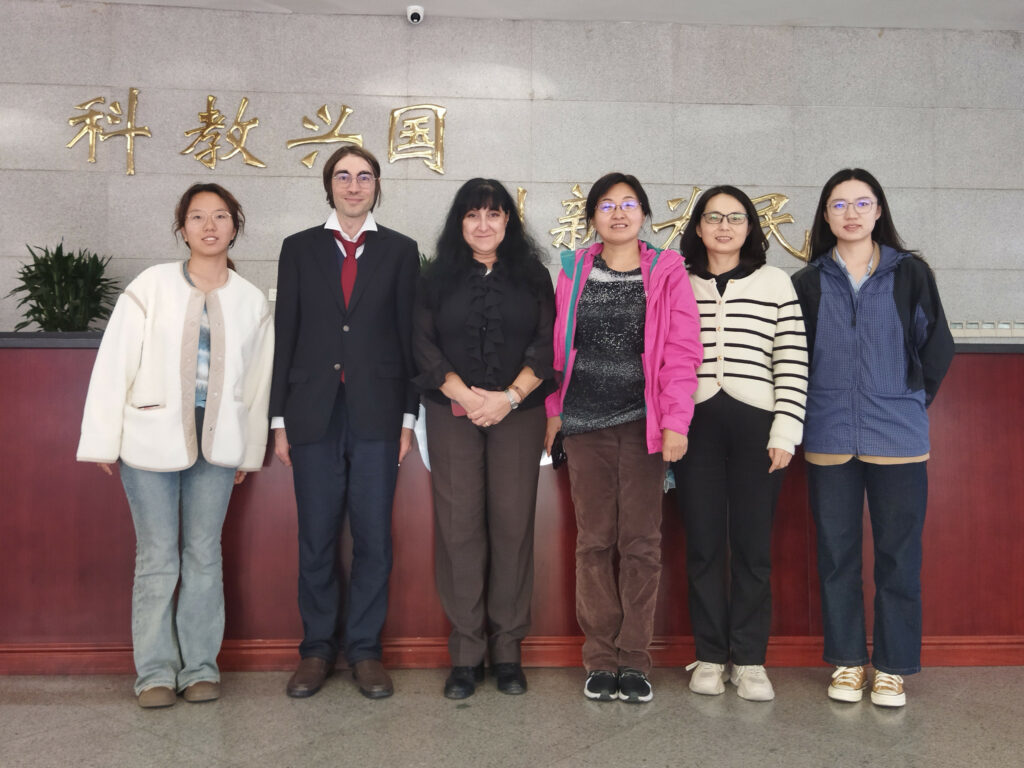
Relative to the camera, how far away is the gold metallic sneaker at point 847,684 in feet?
7.41

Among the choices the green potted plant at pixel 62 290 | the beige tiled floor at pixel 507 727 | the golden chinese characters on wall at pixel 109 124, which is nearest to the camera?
the beige tiled floor at pixel 507 727

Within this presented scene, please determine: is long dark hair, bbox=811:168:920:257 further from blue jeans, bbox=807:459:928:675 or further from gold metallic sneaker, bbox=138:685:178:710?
gold metallic sneaker, bbox=138:685:178:710

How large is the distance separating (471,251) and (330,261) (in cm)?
41

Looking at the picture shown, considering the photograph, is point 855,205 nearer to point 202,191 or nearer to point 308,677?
point 202,191

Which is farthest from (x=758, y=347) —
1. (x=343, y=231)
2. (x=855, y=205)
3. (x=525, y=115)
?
(x=525, y=115)

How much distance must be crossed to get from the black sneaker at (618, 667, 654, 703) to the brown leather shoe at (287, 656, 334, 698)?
837 millimetres

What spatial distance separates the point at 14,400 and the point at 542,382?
163cm

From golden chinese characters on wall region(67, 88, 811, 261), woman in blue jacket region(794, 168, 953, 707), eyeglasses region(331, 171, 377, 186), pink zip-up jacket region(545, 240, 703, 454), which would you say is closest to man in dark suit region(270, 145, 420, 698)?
eyeglasses region(331, 171, 377, 186)

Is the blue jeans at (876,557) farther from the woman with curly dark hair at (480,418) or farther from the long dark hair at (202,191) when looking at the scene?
the long dark hair at (202,191)

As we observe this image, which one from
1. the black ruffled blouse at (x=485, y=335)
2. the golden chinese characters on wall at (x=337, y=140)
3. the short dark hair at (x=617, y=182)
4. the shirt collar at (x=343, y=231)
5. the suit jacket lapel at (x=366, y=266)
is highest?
the golden chinese characters on wall at (x=337, y=140)

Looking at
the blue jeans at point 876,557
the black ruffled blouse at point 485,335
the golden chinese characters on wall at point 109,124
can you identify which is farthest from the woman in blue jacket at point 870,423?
the golden chinese characters on wall at point 109,124

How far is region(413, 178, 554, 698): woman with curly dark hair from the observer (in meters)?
2.25

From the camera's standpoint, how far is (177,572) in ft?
7.57

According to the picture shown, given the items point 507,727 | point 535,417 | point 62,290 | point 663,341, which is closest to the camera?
point 507,727
